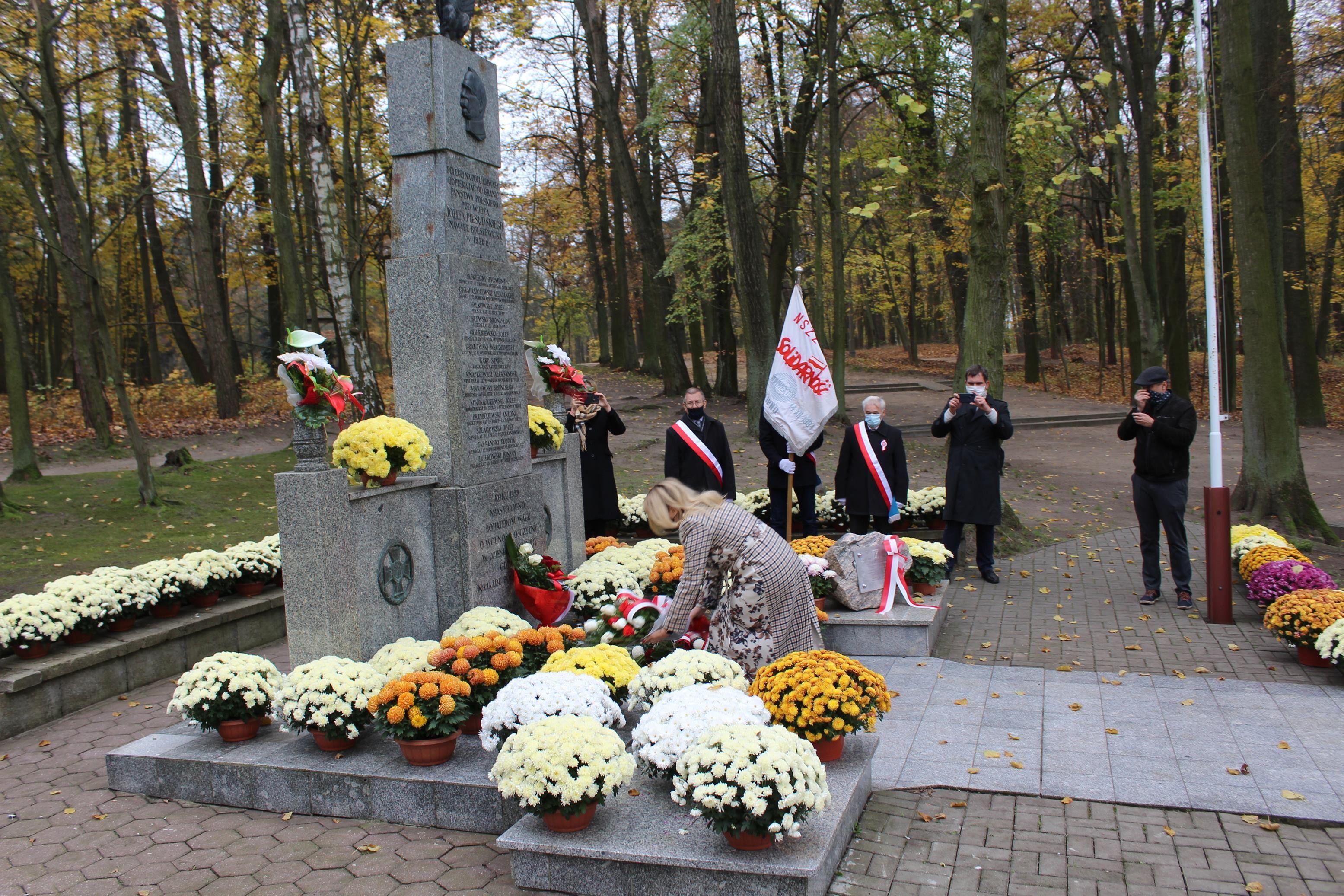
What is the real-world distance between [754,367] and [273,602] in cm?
1059

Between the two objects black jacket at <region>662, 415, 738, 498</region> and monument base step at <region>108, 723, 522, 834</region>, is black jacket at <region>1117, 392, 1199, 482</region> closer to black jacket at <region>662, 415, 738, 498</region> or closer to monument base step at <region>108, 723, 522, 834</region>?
black jacket at <region>662, 415, 738, 498</region>

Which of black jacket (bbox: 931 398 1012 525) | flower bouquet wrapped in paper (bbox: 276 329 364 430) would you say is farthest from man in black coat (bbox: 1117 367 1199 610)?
flower bouquet wrapped in paper (bbox: 276 329 364 430)

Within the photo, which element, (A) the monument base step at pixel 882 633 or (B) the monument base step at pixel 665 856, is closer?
(B) the monument base step at pixel 665 856

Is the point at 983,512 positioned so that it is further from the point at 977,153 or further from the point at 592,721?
the point at 592,721

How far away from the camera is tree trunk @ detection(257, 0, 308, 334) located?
15.5 metres

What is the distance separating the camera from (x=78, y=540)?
11578mm

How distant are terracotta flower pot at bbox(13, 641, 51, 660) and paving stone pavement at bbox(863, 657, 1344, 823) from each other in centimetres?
576

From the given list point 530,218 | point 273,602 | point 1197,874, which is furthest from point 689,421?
point 530,218

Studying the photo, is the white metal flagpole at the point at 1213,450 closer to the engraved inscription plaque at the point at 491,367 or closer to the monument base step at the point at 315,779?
the engraved inscription plaque at the point at 491,367

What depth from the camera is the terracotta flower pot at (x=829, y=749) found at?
179 inches

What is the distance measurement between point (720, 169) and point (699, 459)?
362 inches

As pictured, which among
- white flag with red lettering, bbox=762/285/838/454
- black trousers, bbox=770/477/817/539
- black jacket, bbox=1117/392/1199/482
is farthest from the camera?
black trousers, bbox=770/477/817/539

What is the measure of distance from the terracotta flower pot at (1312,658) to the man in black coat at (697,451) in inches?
196

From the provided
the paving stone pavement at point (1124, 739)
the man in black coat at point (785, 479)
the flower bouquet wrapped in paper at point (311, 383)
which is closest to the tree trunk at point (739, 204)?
the man in black coat at point (785, 479)
